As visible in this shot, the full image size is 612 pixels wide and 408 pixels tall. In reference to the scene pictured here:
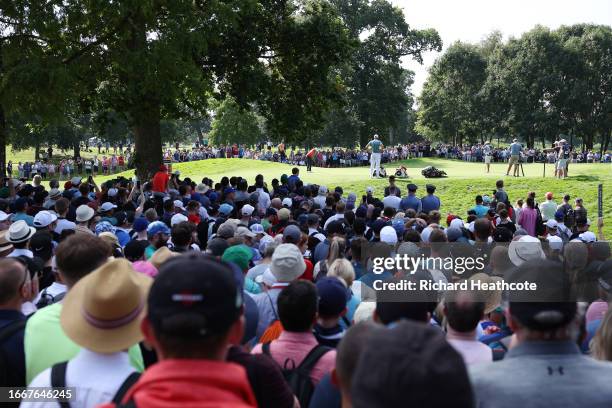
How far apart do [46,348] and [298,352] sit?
1488mm

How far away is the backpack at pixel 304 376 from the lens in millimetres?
3828

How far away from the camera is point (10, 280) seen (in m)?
3.97

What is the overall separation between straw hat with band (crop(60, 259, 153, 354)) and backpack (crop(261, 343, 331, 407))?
3.68 ft

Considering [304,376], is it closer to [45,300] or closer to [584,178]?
[45,300]

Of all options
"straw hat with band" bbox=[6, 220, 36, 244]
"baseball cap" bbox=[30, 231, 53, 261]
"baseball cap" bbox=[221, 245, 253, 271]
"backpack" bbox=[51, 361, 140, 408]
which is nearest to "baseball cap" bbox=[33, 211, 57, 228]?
"straw hat with band" bbox=[6, 220, 36, 244]

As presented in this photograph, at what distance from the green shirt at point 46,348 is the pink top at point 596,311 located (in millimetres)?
3793

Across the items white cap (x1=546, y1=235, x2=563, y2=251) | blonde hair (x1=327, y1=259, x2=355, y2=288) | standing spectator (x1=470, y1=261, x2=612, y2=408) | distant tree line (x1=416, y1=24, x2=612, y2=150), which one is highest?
distant tree line (x1=416, y1=24, x2=612, y2=150)

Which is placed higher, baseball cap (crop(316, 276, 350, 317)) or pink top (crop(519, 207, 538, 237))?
baseball cap (crop(316, 276, 350, 317))

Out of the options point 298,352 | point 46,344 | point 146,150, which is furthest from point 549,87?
point 46,344

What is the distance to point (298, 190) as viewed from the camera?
16.6m

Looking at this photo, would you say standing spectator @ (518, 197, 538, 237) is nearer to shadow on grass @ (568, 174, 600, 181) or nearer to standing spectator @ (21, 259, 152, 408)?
standing spectator @ (21, 259, 152, 408)

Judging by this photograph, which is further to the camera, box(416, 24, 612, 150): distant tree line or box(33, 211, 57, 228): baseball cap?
box(416, 24, 612, 150): distant tree line

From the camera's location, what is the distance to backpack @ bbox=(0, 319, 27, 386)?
3.57 metres

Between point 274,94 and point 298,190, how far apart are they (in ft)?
Result: 27.5
